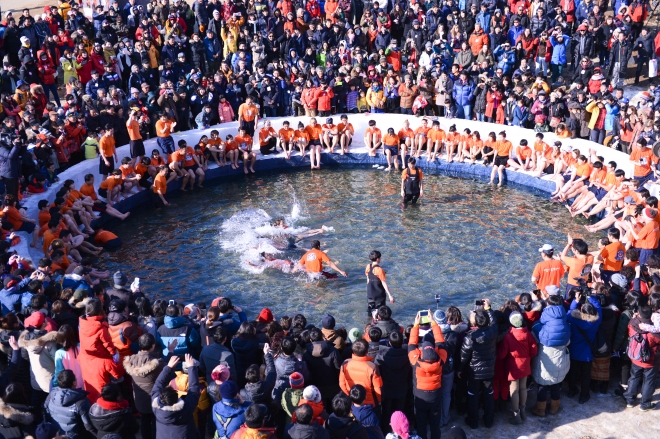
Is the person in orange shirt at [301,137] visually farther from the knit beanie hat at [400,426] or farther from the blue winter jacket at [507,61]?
the knit beanie hat at [400,426]

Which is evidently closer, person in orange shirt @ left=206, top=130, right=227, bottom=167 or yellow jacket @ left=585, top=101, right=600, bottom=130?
yellow jacket @ left=585, top=101, right=600, bottom=130

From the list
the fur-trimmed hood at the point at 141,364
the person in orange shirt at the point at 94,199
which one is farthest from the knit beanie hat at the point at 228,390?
the person in orange shirt at the point at 94,199

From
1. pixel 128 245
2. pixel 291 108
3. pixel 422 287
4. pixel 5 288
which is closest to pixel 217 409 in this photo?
pixel 5 288

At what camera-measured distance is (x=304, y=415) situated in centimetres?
791

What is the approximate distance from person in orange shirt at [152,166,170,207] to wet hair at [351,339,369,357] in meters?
10.9

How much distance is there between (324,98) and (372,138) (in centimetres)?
187

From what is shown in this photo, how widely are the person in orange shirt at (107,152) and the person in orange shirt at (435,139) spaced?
27.7 feet

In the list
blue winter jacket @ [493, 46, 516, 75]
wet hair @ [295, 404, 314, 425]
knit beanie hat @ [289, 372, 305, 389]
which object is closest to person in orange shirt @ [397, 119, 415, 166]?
blue winter jacket @ [493, 46, 516, 75]

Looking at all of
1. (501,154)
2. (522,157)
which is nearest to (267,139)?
(501,154)

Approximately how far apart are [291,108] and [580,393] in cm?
1416

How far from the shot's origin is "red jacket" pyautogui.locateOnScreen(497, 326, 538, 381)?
10094 mm

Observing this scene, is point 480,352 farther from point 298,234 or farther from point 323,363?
point 298,234

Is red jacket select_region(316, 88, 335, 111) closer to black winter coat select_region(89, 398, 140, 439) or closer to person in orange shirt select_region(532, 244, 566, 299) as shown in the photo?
person in orange shirt select_region(532, 244, 566, 299)

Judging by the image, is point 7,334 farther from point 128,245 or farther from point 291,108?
point 291,108
